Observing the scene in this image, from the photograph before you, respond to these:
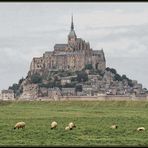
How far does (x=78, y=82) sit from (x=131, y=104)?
90.3 metres

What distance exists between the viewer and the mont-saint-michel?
566 ft

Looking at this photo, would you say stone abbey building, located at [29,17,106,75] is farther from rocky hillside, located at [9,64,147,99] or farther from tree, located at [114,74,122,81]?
tree, located at [114,74,122,81]

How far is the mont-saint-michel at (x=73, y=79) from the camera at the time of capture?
566ft

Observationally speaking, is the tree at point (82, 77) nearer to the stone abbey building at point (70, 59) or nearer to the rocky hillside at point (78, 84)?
the rocky hillside at point (78, 84)

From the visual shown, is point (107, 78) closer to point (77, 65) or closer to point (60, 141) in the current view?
point (77, 65)

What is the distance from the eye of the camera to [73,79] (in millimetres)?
179750

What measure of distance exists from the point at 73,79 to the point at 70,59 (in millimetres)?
13027

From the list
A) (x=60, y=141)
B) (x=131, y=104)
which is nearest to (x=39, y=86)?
(x=131, y=104)

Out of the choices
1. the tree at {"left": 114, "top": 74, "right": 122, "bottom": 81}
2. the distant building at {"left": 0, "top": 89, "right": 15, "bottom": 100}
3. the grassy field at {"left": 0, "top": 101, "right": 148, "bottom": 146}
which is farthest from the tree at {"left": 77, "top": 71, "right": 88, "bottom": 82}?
the grassy field at {"left": 0, "top": 101, "right": 148, "bottom": 146}

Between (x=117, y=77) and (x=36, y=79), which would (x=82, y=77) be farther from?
(x=36, y=79)

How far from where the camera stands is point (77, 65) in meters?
190

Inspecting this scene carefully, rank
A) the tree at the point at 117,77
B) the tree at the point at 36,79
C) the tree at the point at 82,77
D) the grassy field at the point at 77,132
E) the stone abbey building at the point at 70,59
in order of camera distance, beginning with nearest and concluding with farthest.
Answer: the grassy field at the point at 77,132 < the tree at the point at 82,77 < the tree at the point at 36,79 < the tree at the point at 117,77 < the stone abbey building at the point at 70,59

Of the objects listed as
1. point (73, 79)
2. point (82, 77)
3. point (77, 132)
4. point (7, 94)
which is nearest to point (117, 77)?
point (82, 77)

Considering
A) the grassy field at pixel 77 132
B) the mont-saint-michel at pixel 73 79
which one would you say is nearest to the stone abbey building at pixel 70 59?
the mont-saint-michel at pixel 73 79
